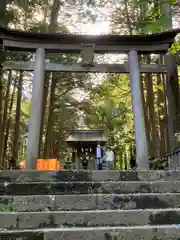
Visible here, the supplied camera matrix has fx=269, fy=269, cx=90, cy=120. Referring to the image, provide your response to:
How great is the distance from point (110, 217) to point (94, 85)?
16.9 meters

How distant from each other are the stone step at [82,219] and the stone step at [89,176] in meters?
1.44

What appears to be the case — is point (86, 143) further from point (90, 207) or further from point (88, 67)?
point (90, 207)

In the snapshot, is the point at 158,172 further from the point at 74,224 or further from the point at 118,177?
the point at 74,224

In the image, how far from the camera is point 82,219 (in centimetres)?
342

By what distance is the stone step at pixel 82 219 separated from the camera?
133 inches

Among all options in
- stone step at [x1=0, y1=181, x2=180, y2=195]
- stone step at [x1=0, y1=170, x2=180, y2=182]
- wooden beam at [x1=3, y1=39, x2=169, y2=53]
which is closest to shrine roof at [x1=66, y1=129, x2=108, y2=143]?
wooden beam at [x1=3, y1=39, x2=169, y2=53]

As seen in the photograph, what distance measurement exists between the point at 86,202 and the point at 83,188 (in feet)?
1.63

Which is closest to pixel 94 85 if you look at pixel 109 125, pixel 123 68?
pixel 109 125

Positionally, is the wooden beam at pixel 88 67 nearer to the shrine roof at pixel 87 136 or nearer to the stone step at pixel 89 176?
the stone step at pixel 89 176

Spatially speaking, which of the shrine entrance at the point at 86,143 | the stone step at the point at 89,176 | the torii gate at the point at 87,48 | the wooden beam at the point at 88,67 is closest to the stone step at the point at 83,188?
the stone step at the point at 89,176

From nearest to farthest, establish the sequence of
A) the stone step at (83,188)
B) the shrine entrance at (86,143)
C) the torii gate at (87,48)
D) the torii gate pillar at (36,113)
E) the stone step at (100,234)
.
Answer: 1. the stone step at (100,234)
2. the stone step at (83,188)
3. the torii gate pillar at (36,113)
4. the torii gate at (87,48)
5. the shrine entrance at (86,143)

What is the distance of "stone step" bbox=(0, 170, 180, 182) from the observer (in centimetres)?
489

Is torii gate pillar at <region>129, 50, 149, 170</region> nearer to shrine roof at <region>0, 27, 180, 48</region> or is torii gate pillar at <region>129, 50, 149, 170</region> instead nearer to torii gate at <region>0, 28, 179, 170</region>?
torii gate at <region>0, 28, 179, 170</region>

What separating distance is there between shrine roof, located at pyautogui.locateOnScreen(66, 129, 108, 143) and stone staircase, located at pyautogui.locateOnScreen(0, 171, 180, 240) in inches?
473
